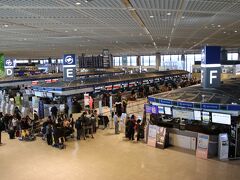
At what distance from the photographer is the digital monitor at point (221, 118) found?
1144 centimetres

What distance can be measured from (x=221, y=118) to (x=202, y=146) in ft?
4.85

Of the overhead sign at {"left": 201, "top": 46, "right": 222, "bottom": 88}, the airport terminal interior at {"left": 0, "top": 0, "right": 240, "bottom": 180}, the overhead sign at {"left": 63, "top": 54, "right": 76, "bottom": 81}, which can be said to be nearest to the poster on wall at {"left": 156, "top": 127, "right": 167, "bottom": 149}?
the airport terminal interior at {"left": 0, "top": 0, "right": 240, "bottom": 180}

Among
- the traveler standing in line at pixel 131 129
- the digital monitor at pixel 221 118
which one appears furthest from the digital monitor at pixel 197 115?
the traveler standing in line at pixel 131 129

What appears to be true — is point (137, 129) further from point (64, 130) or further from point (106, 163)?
point (64, 130)

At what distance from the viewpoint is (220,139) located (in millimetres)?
11180

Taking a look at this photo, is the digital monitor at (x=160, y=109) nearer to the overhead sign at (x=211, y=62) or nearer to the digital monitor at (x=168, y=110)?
the digital monitor at (x=168, y=110)

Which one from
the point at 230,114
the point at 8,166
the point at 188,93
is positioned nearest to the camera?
the point at 8,166

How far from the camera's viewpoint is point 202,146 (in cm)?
1138

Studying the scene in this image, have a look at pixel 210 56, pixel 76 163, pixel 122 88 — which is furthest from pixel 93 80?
pixel 76 163

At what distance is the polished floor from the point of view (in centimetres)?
947

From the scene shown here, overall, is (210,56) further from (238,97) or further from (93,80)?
(93,80)

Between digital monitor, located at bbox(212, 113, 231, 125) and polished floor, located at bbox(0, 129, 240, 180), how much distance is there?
1736mm

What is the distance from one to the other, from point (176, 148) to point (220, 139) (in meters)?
2.07

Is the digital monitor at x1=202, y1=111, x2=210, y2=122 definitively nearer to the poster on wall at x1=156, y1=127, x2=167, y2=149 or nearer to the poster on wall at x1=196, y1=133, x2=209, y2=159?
the poster on wall at x1=196, y1=133, x2=209, y2=159
